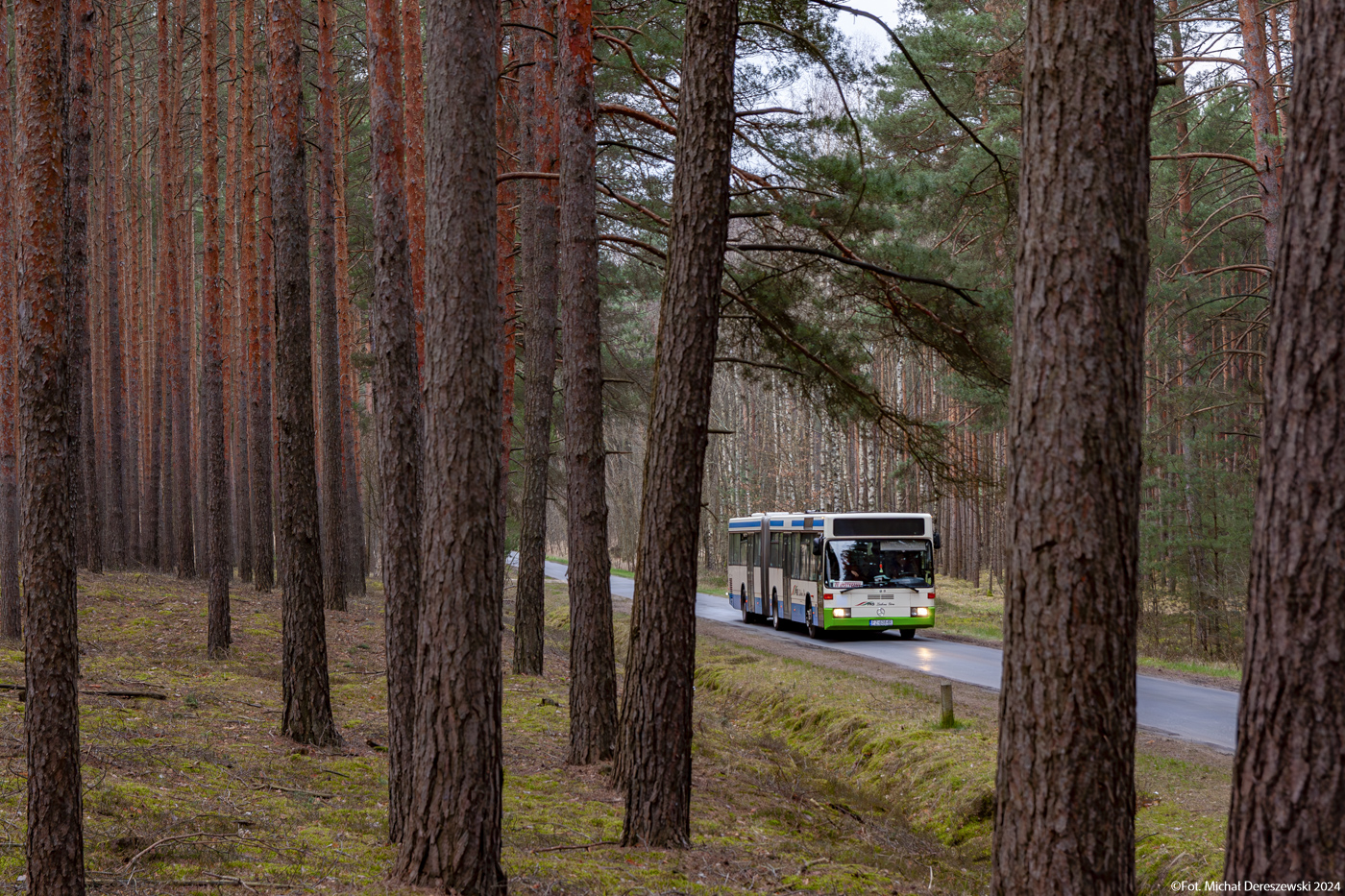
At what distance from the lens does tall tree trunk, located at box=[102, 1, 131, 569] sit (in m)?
19.9

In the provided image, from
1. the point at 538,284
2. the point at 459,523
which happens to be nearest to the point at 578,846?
the point at 459,523

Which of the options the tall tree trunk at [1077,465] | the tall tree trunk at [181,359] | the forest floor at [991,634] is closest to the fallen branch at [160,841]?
the tall tree trunk at [1077,465]

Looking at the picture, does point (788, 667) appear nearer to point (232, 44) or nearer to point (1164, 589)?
point (1164, 589)

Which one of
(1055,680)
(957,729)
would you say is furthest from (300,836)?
(957,729)

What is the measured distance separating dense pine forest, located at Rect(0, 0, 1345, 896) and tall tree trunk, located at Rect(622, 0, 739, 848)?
31 mm

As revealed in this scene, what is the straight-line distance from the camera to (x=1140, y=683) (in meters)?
15.8

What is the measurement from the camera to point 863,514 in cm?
2247

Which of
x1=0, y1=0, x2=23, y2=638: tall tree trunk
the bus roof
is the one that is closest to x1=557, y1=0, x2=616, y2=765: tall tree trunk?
x1=0, y1=0, x2=23, y2=638: tall tree trunk

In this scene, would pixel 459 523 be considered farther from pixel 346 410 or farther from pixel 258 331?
pixel 346 410

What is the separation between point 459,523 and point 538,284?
7.70 meters

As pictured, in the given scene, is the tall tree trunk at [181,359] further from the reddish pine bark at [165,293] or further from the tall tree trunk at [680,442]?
the tall tree trunk at [680,442]

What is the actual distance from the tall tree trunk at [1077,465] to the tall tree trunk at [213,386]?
11.1m

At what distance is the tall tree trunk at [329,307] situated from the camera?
15727 mm

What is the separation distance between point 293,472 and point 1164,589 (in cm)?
2305
